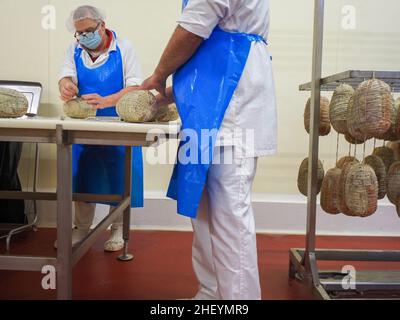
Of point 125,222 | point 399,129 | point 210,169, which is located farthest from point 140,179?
point 399,129

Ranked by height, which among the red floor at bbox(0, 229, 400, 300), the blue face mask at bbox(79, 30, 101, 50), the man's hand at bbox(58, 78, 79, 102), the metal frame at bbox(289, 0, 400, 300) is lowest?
the red floor at bbox(0, 229, 400, 300)

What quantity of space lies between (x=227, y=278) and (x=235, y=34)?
846 millimetres

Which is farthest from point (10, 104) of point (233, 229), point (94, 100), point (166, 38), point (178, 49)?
point (166, 38)

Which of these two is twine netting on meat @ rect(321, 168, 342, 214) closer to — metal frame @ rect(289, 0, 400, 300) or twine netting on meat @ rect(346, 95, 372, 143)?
metal frame @ rect(289, 0, 400, 300)

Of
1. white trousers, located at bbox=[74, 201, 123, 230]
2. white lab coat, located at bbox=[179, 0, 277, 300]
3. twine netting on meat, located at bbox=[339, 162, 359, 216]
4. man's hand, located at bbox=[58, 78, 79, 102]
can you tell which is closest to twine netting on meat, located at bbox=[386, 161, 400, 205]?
twine netting on meat, located at bbox=[339, 162, 359, 216]

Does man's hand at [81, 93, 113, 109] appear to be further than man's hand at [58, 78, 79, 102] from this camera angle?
No

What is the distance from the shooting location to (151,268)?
2129mm

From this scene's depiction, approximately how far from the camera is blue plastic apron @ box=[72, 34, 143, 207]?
7.23 ft

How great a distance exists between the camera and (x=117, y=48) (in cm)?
221

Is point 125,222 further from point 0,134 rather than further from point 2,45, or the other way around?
point 2,45

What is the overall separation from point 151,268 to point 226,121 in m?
1.20

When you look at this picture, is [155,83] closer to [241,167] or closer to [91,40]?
[241,167]

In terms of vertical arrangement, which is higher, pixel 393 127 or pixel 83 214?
pixel 393 127

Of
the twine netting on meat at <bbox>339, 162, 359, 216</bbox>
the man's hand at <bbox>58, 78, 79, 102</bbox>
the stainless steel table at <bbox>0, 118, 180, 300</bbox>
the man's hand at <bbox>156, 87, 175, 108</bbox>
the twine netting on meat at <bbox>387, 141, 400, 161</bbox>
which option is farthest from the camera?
the man's hand at <bbox>58, 78, 79, 102</bbox>
